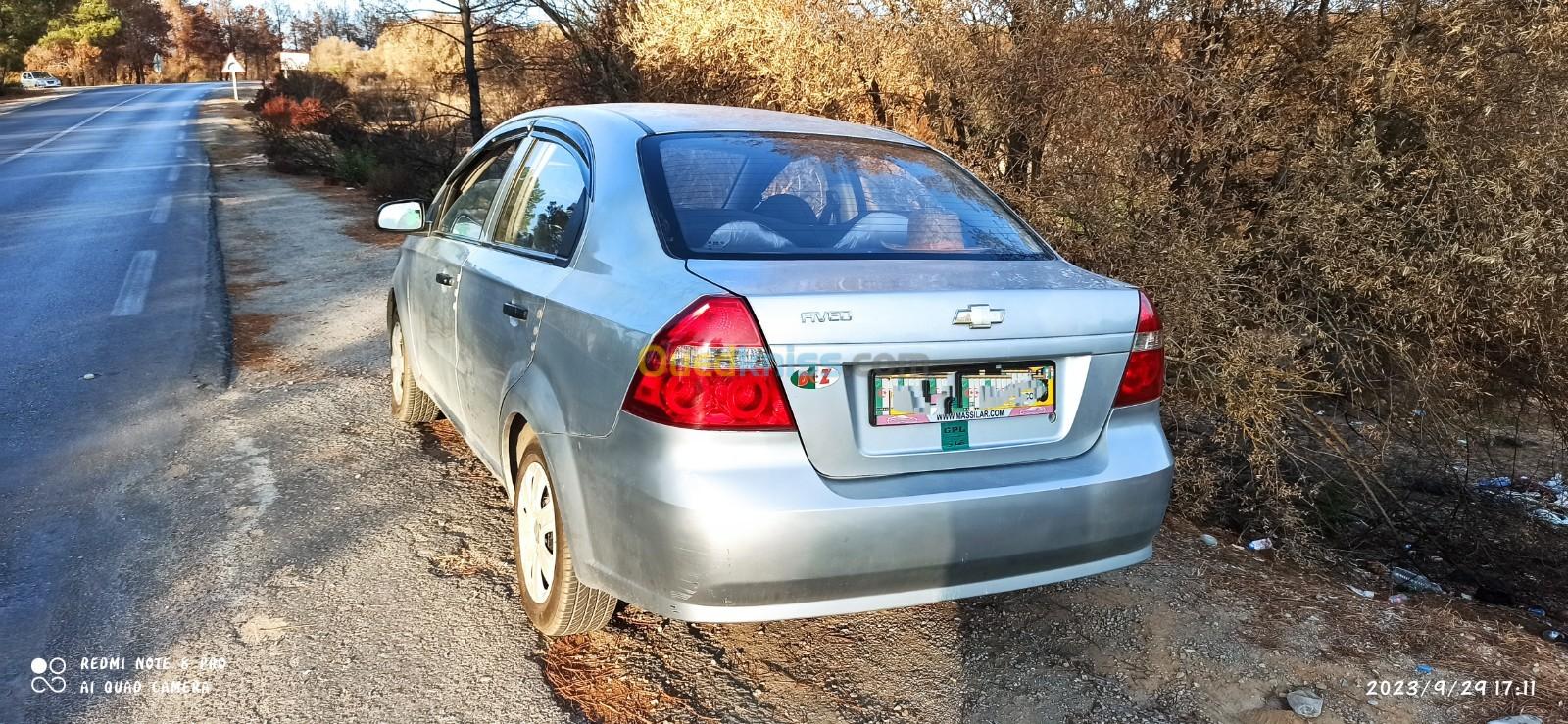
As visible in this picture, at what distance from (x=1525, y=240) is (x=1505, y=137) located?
690 millimetres

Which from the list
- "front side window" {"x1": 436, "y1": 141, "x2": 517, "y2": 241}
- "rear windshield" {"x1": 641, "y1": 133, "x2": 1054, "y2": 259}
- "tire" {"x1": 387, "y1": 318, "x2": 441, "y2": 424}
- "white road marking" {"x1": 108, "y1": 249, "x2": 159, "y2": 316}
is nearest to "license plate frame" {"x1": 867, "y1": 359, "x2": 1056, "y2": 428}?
"rear windshield" {"x1": 641, "y1": 133, "x2": 1054, "y2": 259}

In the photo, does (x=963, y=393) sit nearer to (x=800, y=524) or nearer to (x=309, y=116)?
(x=800, y=524)

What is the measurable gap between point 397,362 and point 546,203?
230 cm

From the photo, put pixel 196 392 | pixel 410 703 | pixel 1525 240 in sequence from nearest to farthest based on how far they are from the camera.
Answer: pixel 410 703 → pixel 1525 240 → pixel 196 392

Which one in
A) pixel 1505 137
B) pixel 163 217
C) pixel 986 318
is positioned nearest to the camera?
pixel 986 318

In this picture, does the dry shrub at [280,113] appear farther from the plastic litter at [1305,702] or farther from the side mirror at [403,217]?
the plastic litter at [1305,702]

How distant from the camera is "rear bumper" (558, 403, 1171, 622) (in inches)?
94.8

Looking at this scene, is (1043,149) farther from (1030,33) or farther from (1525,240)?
(1525,240)

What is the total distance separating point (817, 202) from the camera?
3.30 m

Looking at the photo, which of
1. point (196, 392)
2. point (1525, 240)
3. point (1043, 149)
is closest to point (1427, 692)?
point (1525, 240)

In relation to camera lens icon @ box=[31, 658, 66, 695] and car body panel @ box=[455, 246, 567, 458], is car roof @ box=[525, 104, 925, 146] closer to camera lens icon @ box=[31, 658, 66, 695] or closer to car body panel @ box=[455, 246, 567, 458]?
car body panel @ box=[455, 246, 567, 458]

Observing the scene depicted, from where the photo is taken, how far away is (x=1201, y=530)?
15.0ft

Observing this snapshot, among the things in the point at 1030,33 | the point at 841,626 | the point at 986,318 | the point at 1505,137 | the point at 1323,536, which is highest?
the point at 1030,33
